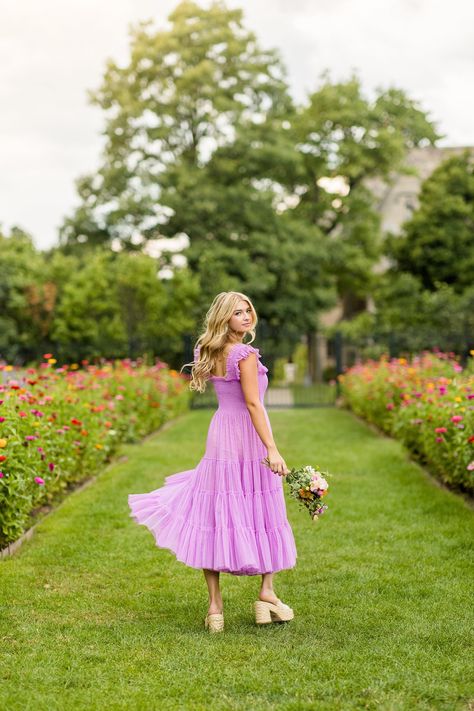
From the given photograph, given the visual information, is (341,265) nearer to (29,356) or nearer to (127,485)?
(29,356)

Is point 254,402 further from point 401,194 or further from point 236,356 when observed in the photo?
point 401,194

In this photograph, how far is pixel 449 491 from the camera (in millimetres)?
8734

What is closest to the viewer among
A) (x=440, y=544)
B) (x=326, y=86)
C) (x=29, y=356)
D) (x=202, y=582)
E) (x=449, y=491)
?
(x=202, y=582)

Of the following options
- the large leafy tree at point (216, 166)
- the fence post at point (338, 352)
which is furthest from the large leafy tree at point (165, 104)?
the fence post at point (338, 352)

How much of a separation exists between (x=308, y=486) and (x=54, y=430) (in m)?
3.73

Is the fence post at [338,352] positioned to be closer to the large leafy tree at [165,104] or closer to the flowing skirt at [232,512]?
the large leafy tree at [165,104]

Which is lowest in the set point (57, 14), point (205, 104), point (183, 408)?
point (183, 408)

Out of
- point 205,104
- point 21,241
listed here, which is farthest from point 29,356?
point 205,104

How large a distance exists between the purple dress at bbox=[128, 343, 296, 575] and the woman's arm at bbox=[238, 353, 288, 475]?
43 millimetres

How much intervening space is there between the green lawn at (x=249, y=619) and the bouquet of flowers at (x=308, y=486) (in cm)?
66

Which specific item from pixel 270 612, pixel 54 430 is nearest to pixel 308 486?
pixel 270 612

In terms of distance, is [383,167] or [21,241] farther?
[383,167]

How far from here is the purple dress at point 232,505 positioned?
14.8 feet

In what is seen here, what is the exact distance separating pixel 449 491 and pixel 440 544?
2283 mm
